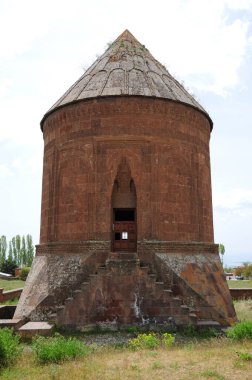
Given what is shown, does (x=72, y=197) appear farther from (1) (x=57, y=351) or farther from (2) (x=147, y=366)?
(2) (x=147, y=366)

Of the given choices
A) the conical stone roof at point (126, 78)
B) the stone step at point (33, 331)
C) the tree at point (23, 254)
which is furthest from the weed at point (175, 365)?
the tree at point (23, 254)

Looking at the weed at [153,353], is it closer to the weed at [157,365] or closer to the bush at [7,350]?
the weed at [157,365]

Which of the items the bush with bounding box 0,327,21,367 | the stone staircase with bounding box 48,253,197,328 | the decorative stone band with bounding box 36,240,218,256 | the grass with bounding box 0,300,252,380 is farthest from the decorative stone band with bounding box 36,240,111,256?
the bush with bounding box 0,327,21,367

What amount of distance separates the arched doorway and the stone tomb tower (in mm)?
33

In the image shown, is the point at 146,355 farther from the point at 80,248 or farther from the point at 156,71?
the point at 156,71

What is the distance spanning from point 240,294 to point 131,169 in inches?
379

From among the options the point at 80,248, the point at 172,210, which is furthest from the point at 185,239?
the point at 80,248

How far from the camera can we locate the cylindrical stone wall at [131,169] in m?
12.6

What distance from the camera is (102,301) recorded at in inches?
432

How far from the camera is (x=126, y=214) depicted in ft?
45.0

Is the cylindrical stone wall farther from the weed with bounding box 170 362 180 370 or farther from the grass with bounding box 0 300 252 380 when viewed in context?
the weed with bounding box 170 362 180 370

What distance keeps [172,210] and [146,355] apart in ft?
18.8

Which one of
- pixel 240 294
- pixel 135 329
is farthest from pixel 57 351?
pixel 240 294

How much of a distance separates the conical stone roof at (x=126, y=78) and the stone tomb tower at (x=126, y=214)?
72 millimetres
